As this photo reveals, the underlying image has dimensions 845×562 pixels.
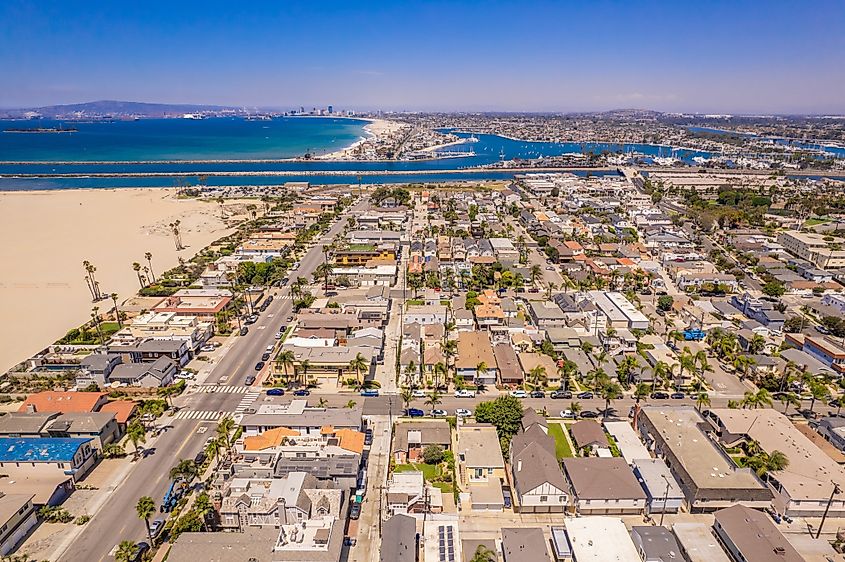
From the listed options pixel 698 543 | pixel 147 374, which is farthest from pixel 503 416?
pixel 147 374

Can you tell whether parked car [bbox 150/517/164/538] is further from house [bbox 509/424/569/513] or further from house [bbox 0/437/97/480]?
house [bbox 509/424/569/513]

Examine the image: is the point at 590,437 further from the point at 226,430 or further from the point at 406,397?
the point at 226,430

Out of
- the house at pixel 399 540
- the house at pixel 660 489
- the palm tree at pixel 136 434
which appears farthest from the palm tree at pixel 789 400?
the palm tree at pixel 136 434

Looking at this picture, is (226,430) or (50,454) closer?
(50,454)

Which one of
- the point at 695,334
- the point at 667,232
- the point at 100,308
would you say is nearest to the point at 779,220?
the point at 667,232

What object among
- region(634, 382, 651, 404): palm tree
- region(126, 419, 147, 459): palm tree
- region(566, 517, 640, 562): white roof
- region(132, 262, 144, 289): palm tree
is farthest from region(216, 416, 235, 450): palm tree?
region(132, 262, 144, 289): palm tree

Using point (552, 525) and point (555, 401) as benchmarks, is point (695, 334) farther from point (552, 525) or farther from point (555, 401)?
point (552, 525)

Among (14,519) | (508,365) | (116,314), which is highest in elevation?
(116,314)
